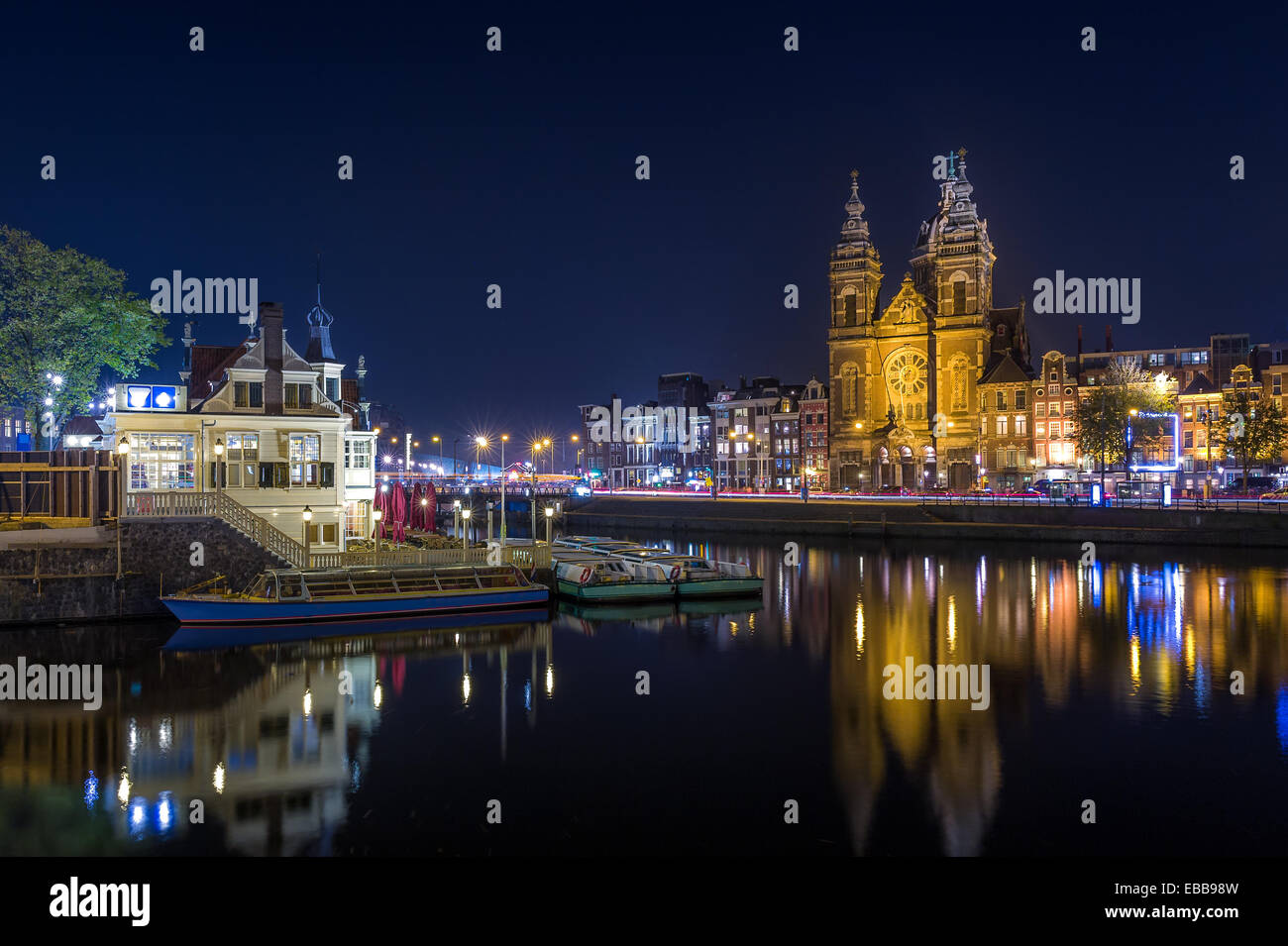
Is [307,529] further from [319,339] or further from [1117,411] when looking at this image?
[1117,411]

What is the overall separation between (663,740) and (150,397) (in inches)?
1201

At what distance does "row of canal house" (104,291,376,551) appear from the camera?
3850 centimetres

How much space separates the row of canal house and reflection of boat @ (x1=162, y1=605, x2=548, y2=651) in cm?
695

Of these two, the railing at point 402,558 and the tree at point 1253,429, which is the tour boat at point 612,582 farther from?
the tree at point 1253,429

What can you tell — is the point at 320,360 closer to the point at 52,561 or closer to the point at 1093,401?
the point at 52,561

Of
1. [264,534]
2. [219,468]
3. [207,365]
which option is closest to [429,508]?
[207,365]

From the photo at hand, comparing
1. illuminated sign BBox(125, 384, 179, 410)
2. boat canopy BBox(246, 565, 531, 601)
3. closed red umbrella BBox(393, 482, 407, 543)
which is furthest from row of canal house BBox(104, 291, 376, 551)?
closed red umbrella BBox(393, 482, 407, 543)

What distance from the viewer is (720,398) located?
143m

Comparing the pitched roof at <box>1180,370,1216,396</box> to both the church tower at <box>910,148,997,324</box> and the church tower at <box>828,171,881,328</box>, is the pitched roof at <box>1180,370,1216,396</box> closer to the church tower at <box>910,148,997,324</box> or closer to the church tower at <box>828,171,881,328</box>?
the church tower at <box>910,148,997,324</box>

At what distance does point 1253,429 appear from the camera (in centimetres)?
8381

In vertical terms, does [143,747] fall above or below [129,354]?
below

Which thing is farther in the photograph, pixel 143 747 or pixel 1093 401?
pixel 1093 401

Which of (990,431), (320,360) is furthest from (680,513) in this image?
(320,360)
